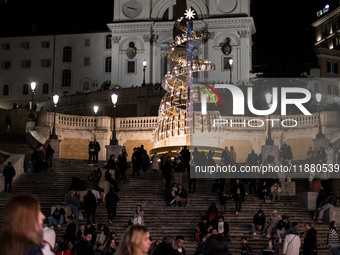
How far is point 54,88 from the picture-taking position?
66.6 meters

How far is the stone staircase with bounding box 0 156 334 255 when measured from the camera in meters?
19.0

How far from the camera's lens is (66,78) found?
66.9m

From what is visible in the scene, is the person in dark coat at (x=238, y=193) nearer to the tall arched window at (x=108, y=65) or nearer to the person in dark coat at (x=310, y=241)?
the person in dark coat at (x=310, y=241)

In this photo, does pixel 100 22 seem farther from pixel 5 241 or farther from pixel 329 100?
pixel 5 241

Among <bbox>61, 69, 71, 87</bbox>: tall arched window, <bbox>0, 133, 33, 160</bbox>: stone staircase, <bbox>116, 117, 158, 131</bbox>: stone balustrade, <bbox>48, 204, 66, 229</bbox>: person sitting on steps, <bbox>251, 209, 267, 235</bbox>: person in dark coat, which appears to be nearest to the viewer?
<bbox>251, 209, 267, 235</bbox>: person in dark coat

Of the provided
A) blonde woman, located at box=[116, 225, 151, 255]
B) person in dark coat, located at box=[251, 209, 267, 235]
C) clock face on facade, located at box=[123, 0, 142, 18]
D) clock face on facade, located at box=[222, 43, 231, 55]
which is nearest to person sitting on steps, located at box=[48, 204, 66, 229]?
person in dark coat, located at box=[251, 209, 267, 235]

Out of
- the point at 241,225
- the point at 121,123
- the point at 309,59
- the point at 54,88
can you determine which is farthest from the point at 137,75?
the point at 241,225

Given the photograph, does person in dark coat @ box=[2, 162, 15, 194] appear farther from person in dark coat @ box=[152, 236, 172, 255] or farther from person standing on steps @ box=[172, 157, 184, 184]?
person in dark coat @ box=[152, 236, 172, 255]

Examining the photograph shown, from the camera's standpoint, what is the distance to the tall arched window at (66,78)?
66625mm

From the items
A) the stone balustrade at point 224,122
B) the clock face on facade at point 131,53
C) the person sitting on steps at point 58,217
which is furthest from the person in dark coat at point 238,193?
the clock face on facade at point 131,53

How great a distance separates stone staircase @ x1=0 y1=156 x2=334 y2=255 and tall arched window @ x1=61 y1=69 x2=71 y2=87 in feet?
137

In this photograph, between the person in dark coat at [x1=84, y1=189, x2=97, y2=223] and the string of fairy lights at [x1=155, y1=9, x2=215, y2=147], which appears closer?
the person in dark coat at [x1=84, y1=189, x2=97, y2=223]

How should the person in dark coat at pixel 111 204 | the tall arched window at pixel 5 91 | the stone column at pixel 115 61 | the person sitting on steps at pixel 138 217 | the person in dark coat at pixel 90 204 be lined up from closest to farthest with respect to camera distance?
the person sitting on steps at pixel 138 217, the person in dark coat at pixel 90 204, the person in dark coat at pixel 111 204, the stone column at pixel 115 61, the tall arched window at pixel 5 91

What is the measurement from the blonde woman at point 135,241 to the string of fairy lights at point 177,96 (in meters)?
26.4
